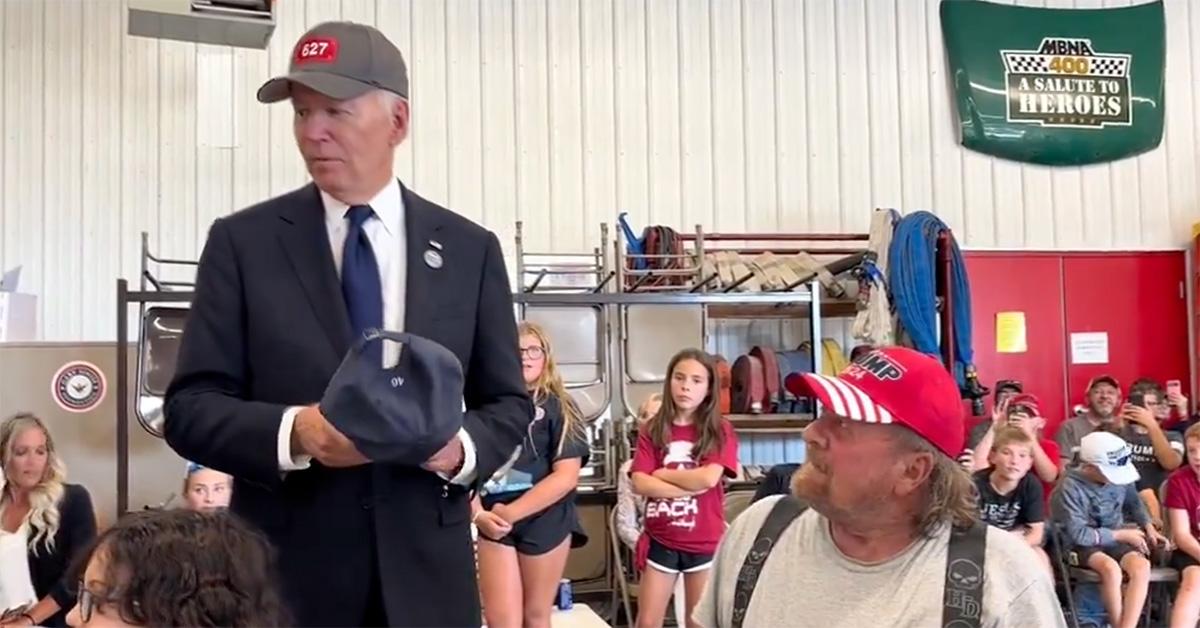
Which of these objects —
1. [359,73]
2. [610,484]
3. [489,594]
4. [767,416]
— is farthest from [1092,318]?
[359,73]

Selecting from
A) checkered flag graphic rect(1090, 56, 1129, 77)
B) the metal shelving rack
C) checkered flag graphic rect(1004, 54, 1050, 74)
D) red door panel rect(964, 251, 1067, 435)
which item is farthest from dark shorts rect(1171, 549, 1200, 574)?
checkered flag graphic rect(1090, 56, 1129, 77)

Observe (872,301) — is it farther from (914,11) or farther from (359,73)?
(359,73)

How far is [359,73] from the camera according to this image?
146 centimetres

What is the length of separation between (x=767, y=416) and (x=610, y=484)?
3.55 ft

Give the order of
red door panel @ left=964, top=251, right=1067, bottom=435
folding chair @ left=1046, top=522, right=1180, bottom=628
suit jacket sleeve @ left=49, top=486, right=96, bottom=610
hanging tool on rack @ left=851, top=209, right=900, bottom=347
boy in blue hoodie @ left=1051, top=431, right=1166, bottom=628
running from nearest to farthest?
1. suit jacket sleeve @ left=49, top=486, right=96, bottom=610
2. boy in blue hoodie @ left=1051, top=431, right=1166, bottom=628
3. folding chair @ left=1046, top=522, right=1180, bottom=628
4. hanging tool on rack @ left=851, top=209, right=900, bottom=347
5. red door panel @ left=964, top=251, right=1067, bottom=435

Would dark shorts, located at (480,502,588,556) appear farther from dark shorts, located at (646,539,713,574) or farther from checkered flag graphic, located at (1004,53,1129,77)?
checkered flag graphic, located at (1004,53,1129,77)

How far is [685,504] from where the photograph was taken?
4938 millimetres

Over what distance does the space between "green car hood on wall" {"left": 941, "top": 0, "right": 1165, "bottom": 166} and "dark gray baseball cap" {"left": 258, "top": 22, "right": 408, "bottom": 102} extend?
7.63m

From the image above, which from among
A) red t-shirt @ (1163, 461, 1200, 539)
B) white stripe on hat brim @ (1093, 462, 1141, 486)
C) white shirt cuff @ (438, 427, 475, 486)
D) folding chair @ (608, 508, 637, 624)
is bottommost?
folding chair @ (608, 508, 637, 624)

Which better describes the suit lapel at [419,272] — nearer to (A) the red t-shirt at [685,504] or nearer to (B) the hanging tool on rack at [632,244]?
(A) the red t-shirt at [685,504]

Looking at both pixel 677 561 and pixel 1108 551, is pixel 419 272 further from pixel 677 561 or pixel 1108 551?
pixel 1108 551

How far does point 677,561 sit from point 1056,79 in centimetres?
561

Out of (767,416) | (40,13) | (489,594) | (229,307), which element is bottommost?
(489,594)

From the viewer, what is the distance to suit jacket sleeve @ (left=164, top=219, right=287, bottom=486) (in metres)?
1.34
